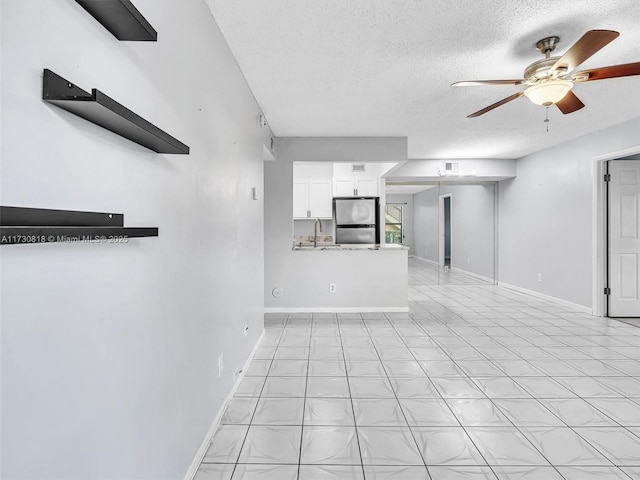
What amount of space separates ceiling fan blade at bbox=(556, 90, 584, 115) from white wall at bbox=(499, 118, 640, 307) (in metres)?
2.24

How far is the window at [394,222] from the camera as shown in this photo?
1122 cm

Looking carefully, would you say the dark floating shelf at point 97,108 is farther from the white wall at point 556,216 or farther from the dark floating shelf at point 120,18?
the white wall at point 556,216

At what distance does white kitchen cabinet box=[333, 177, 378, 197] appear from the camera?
6348 mm

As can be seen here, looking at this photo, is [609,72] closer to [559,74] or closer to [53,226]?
[559,74]

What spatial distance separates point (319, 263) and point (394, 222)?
6.87 m

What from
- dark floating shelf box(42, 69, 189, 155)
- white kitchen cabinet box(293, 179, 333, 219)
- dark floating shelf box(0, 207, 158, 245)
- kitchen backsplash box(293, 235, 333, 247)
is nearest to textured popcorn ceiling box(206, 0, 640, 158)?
dark floating shelf box(42, 69, 189, 155)

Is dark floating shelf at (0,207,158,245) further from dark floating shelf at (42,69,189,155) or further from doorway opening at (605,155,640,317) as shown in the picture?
doorway opening at (605,155,640,317)

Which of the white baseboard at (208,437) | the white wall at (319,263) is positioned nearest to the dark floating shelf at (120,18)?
the white baseboard at (208,437)

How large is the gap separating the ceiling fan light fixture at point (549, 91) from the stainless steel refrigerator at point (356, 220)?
156 inches

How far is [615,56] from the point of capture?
262 cm

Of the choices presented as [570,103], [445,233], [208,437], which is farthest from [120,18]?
[445,233]

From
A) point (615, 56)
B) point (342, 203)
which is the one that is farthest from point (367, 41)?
point (342, 203)

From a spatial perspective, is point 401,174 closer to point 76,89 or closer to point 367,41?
point 367,41

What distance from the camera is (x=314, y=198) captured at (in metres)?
6.44
